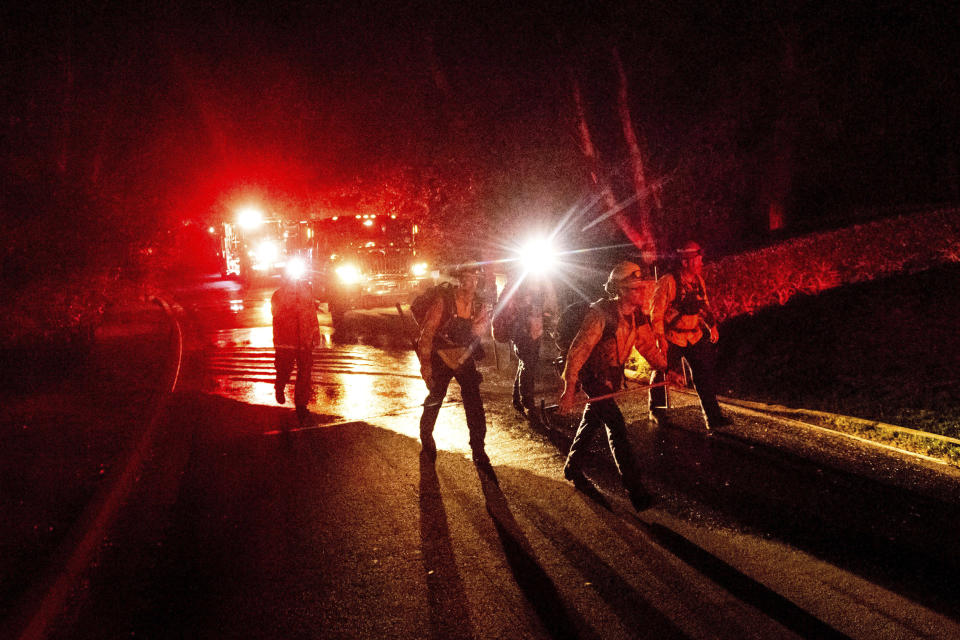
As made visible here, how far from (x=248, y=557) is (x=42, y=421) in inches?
185

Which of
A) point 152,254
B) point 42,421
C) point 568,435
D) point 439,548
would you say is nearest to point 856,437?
point 568,435

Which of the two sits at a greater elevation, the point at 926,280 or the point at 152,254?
the point at 152,254

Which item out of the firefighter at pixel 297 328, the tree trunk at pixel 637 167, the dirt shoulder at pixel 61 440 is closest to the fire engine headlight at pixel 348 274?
the dirt shoulder at pixel 61 440

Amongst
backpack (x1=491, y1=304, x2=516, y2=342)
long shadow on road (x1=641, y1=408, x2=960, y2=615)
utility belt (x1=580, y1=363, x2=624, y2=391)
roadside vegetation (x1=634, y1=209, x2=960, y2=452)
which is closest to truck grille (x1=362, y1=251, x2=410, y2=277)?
roadside vegetation (x1=634, y1=209, x2=960, y2=452)

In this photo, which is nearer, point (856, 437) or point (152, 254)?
point (856, 437)

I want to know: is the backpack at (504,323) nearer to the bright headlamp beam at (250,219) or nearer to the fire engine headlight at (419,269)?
→ the fire engine headlight at (419,269)

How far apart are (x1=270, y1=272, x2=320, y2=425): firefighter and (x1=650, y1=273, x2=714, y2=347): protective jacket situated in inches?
141

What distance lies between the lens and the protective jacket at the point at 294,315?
720 centimetres

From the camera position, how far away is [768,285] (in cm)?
978

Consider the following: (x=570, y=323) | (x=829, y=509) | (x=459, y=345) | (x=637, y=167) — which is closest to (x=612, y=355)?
(x=570, y=323)

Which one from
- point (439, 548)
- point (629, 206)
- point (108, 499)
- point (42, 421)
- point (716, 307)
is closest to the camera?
point (439, 548)

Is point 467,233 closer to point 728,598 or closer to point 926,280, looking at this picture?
point 926,280

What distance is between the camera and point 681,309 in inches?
245

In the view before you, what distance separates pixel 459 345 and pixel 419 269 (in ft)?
37.8
